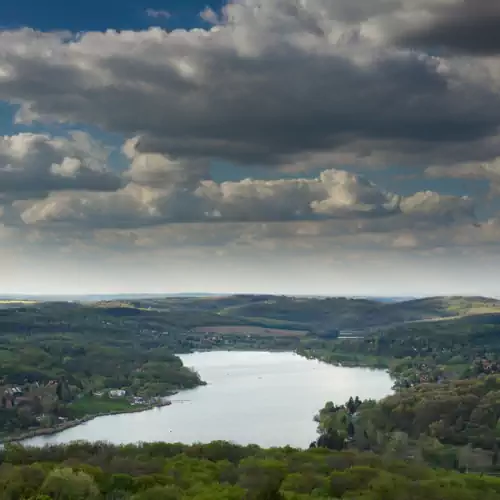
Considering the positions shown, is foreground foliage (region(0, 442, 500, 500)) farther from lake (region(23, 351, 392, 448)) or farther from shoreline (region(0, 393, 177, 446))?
shoreline (region(0, 393, 177, 446))

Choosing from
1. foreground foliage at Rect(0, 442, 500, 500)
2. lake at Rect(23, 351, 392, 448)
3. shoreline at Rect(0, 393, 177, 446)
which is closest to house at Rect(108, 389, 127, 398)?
lake at Rect(23, 351, 392, 448)

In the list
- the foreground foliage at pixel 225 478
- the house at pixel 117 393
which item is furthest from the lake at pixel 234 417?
the foreground foliage at pixel 225 478

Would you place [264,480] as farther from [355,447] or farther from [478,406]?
[478,406]

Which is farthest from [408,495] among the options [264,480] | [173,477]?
[173,477]

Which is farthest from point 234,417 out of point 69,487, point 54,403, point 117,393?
point 69,487

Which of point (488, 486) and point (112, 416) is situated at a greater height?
point (488, 486)

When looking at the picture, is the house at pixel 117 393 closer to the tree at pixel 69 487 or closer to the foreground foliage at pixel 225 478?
the foreground foliage at pixel 225 478

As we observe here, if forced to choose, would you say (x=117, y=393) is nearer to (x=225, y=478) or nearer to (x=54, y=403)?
(x=54, y=403)

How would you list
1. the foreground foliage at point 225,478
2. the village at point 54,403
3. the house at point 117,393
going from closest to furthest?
the foreground foliage at point 225,478
the village at point 54,403
the house at point 117,393
